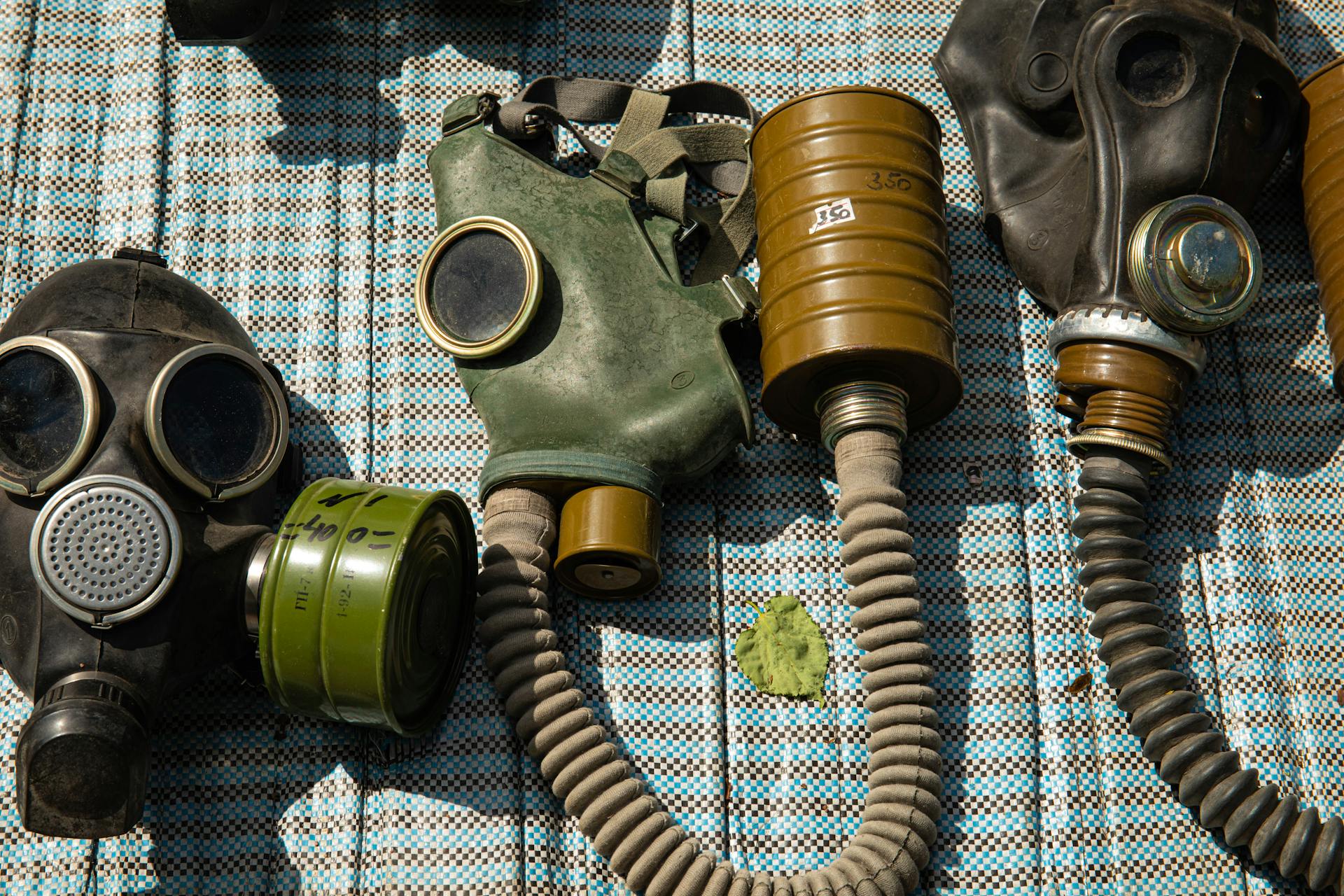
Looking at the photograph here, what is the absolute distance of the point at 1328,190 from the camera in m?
2.60

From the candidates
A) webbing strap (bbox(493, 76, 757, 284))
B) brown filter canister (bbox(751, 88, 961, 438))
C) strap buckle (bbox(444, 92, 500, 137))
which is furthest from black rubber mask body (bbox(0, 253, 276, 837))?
brown filter canister (bbox(751, 88, 961, 438))

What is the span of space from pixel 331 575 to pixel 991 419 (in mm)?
1368

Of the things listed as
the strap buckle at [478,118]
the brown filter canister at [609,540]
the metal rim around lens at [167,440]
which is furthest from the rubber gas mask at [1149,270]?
the metal rim around lens at [167,440]

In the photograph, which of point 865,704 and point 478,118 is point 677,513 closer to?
point 865,704

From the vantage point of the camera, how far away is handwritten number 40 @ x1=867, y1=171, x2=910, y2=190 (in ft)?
7.81

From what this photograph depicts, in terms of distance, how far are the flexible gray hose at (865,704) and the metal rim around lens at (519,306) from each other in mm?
298

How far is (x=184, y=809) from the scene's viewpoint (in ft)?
7.30

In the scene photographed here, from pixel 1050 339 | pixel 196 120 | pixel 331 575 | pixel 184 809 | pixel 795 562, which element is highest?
pixel 196 120

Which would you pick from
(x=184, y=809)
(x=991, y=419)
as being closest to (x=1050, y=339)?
(x=991, y=419)

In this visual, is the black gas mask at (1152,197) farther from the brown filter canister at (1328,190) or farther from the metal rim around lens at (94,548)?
the metal rim around lens at (94,548)

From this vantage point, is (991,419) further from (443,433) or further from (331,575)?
(331,575)

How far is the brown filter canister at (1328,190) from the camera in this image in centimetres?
256

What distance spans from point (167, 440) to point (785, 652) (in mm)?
1171

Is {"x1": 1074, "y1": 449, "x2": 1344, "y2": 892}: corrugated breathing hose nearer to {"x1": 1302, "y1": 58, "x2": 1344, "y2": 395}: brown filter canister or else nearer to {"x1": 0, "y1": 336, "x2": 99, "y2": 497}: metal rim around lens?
{"x1": 1302, "y1": 58, "x2": 1344, "y2": 395}: brown filter canister
